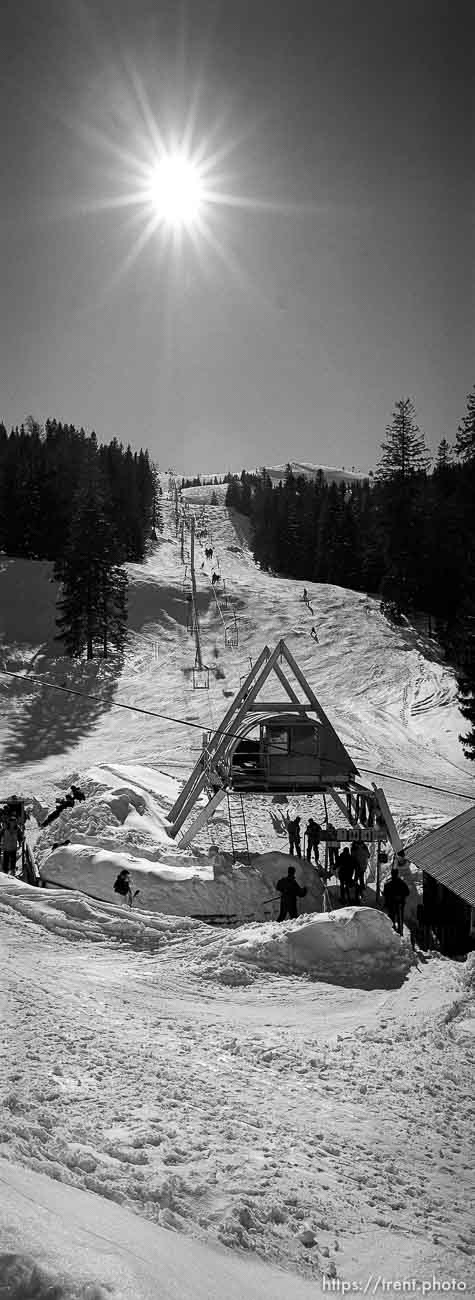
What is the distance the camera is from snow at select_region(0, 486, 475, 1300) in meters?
4.29

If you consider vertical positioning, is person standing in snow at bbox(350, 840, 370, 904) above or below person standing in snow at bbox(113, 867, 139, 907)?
below

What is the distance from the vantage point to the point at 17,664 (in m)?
44.0

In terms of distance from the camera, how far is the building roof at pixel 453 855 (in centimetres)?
1282

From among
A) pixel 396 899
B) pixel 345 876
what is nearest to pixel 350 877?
pixel 345 876

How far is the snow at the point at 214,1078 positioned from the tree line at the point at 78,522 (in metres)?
24.3

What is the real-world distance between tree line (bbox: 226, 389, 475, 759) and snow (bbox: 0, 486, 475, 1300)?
17827mm

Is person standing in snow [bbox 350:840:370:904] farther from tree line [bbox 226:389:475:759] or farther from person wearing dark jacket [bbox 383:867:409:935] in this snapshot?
tree line [bbox 226:389:475:759]

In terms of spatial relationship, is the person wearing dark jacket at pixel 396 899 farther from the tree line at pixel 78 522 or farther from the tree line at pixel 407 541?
the tree line at pixel 78 522

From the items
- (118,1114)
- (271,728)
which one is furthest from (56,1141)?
(271,728)

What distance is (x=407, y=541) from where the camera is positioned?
2124 inches

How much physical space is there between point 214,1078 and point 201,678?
37.0 m

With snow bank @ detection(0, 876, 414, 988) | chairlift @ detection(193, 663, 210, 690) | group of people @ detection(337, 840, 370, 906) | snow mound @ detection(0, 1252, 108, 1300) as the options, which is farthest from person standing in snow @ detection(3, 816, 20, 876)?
chairlift @ detection(193, 663, 210, 690)

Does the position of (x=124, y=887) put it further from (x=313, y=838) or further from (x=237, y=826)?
(x=237, y=826)

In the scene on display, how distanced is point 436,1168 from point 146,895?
28.3ft
